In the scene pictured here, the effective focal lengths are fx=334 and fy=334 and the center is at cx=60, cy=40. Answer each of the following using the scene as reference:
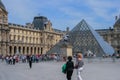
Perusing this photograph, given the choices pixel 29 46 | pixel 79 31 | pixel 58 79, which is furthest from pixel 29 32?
pixel 58 79

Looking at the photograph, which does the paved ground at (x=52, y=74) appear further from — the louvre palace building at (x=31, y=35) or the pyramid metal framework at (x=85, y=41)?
the louvre palace building at (x=31, y=35)

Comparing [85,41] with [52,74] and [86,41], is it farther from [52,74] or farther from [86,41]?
[52,74]

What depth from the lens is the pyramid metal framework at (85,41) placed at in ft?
156

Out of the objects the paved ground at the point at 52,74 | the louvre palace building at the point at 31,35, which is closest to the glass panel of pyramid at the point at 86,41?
the paved ground at the point at 52,74

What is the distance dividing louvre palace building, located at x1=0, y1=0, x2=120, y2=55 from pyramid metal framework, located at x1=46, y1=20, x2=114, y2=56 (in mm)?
31640

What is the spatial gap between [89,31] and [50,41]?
5588 centimetres

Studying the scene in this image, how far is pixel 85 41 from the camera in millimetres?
49906

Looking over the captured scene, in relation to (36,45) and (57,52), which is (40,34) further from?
(57,52)

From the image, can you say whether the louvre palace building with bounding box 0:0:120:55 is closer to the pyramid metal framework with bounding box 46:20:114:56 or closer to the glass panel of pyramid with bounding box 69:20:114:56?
the pyramid metal framework with bounding box 46:20:114:56

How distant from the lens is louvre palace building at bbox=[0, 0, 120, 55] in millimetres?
81438

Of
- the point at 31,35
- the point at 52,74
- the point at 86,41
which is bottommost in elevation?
the point at 52,74

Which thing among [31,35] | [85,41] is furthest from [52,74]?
[31,35]

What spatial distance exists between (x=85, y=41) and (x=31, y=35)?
51178 millimetres

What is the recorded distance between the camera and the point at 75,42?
50562 mm
